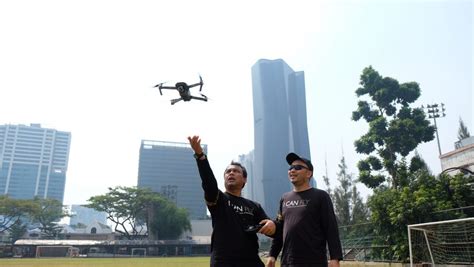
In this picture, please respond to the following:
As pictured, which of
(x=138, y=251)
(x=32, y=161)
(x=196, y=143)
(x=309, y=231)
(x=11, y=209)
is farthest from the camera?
(x=32, y=161)

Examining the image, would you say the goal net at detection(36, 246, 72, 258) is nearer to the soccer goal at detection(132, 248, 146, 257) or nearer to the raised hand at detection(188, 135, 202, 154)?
the soccer goal at detection(132, 248, 146, 257)

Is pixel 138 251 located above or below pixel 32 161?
below

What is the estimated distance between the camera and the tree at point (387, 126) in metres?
25.5

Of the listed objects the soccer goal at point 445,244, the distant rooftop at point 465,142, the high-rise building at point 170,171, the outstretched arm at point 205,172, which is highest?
the high-rise building at point 170,171

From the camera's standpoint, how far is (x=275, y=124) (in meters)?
140

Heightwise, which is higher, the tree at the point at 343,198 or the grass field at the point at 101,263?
the tree at the point at 343,198

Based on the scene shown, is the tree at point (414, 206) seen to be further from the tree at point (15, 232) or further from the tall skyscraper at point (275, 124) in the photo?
the tall skyscraper at point (275, 124)

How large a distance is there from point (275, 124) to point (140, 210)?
76.8 meters

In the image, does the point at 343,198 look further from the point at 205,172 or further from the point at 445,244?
the point at 205,172

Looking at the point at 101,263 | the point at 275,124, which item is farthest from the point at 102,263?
the point at 275,124

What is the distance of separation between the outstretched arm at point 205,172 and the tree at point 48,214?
249ft

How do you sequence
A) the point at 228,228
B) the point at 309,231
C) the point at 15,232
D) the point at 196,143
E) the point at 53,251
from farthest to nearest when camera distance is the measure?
the point at 15,232 < the point at 53,251 < the point at 309,231 < the point at 228,228 < the point at 196,143

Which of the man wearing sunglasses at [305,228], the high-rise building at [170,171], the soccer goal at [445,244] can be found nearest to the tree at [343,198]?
the soccer goal at [445,244]

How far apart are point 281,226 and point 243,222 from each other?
0.75 m
